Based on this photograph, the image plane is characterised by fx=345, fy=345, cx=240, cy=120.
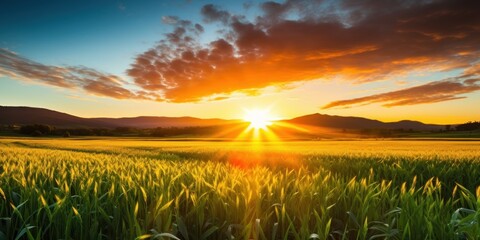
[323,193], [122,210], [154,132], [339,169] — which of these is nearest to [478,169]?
[339,169]

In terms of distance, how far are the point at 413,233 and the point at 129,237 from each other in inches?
88.9

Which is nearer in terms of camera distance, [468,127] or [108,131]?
[468,127]

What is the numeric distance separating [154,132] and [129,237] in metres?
105

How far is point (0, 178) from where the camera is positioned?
4988 millimetres

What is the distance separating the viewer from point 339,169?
38.8 ft

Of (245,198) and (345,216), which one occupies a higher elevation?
(245,198)

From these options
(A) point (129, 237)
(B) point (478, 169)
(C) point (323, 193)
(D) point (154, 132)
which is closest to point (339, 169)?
(B) point (478, 169)

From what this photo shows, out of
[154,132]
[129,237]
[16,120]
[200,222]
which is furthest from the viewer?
[16,120]

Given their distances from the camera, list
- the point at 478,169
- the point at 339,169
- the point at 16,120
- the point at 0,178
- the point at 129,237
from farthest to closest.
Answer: the point at 16,120 → the point at 339,169 → the point at 478,169 → the point at 0,178 → the point at 129,237

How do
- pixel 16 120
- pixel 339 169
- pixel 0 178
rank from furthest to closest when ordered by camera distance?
1. pixel 16 120
2. pixel 339 169
3. pixel 0 178

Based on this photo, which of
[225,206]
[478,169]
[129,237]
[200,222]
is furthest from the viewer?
[478,169]

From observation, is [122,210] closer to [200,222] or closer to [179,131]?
[200,222]

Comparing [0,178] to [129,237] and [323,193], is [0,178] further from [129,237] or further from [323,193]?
[323,193]

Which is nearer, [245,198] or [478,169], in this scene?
[245,198]
